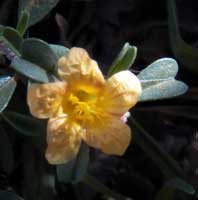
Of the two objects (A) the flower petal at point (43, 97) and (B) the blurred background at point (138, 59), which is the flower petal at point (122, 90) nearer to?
(A) the flower petal at point (43, 97)

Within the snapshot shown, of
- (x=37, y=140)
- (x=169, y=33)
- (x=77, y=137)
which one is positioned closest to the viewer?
(x=77, y=137)

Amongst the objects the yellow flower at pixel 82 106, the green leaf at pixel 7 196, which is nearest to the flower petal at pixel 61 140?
the yellow flower at pixel 82 106

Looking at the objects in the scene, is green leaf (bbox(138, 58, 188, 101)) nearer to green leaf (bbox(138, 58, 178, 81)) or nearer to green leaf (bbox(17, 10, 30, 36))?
green leaf (bbox(138, 58, 178, 81))

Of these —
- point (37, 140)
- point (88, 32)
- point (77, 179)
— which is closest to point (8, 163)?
point (37, 140)

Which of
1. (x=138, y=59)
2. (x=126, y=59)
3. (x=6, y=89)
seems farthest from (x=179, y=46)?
(x=6, y=89)

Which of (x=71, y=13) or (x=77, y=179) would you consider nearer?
(x=77, y=179)

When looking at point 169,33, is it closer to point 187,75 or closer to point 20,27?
point 187,75
